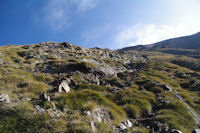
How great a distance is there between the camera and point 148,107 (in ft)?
30.5

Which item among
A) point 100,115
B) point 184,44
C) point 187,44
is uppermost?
point 184,44

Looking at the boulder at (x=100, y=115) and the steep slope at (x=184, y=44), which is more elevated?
the steep slope at (x=184, y=44)

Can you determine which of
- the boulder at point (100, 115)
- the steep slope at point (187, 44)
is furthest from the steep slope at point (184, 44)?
the boulder at point (100, 115)

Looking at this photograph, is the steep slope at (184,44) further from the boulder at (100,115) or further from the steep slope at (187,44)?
the boulder at (100,115)

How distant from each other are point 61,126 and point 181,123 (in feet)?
25.2

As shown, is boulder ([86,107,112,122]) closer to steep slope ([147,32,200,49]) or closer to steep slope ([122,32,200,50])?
steep slope ([122,32,200,50])

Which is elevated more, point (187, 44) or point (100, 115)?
point (187, 44)

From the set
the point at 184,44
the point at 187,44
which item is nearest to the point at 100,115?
the point at 187,44

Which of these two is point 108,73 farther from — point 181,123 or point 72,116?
point 72,116

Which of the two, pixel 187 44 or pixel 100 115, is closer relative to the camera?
pixel 100 115

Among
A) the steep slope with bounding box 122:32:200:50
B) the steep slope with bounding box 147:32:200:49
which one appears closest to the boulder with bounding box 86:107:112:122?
the steep slope with bounding box 122:32:200:50

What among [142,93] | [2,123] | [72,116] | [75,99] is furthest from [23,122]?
[142,93]

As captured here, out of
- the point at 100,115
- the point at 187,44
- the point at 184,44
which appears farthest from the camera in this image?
the point at 184,44

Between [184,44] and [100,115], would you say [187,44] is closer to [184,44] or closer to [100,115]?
[184,44]
